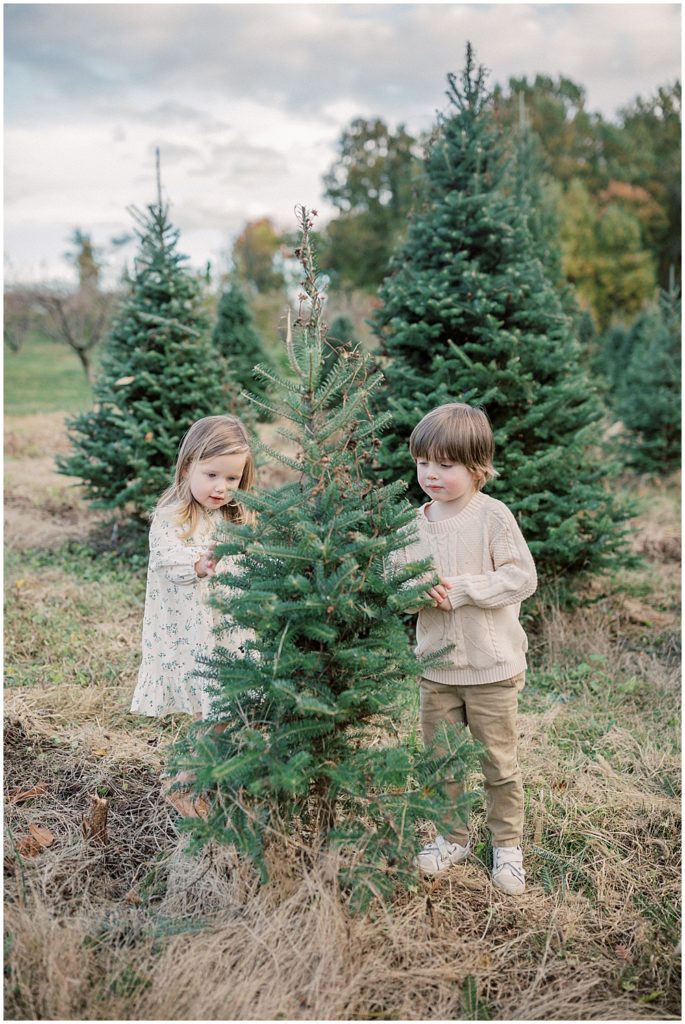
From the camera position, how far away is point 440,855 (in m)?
2.95

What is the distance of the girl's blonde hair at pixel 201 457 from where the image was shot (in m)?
3.26

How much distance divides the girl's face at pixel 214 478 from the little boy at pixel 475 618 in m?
0.84

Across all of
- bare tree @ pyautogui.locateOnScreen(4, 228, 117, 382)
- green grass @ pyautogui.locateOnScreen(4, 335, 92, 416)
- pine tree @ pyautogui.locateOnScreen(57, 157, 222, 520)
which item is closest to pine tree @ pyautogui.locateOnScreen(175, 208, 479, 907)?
pine tree @ pyautogui.locateOnScreen(57, 157, 222, 520)

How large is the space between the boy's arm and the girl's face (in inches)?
42.0

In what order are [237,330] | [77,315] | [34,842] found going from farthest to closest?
[77,315] < [237,330] < [34,842]

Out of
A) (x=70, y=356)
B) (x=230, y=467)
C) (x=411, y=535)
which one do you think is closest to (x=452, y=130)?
(x=230, y=467)

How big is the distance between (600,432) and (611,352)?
53.6 ft

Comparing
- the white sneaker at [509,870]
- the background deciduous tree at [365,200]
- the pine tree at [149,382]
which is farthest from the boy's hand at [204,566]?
the background deciduous tree at [365,200]

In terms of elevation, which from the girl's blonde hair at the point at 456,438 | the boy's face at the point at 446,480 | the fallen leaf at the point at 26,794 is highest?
the girl's blonde hair at the point at 456,438

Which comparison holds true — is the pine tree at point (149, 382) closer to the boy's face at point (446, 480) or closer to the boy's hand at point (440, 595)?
the boy's face at point (446, 480)

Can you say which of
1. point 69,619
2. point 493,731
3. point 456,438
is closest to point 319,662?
point 493,731

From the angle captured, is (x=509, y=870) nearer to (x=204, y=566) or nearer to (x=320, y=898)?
(x=320, y=898)

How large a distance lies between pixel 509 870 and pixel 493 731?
1.77ft

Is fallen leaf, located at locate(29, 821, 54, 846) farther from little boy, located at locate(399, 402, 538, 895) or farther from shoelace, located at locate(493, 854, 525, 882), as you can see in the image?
shoelace, located at locate(493, 854, 525, 882)
